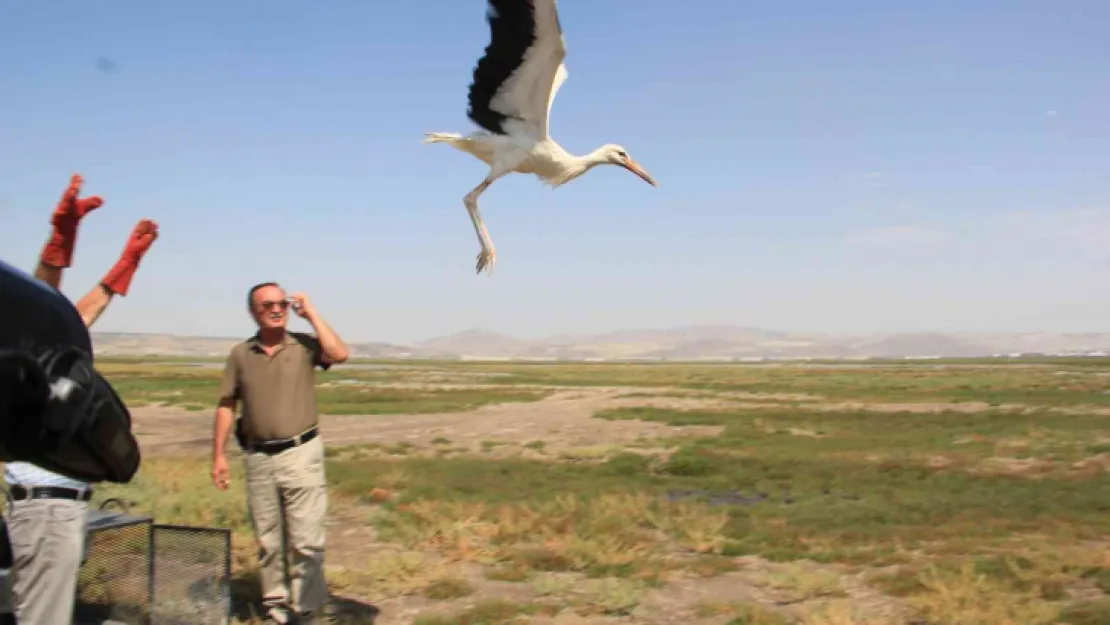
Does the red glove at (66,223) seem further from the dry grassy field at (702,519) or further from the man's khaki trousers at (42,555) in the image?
the dry grassy field at (702,519)

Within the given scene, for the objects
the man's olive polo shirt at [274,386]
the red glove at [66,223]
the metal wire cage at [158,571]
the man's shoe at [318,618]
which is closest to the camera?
the red glove at [66,223]

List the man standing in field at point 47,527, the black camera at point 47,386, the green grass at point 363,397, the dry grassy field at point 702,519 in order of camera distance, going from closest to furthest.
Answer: the black camera at point 47,386
the man standing in field at point 47,527
the dry grassy field at point 702,519
the green grass at point 363,397

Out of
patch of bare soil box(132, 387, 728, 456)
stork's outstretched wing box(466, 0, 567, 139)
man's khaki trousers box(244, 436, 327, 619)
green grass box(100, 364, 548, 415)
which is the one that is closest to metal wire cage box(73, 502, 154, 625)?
man's khaki trousers box(244, 436, 327, 619)

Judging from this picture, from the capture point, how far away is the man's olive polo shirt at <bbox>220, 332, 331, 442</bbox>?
6.16 meters

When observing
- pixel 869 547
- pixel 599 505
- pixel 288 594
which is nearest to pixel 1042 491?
pixel 869 547

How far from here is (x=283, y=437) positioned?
6.16m

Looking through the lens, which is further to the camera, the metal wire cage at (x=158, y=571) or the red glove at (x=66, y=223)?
the metal wire cage at (x=158, y=571)

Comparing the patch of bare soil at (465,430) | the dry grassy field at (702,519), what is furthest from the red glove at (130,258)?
the patch of bare soil at (465,430)

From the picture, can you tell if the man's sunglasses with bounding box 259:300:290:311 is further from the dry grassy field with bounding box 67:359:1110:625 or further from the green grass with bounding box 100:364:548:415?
the green grass with bounding box 100:364:548:415

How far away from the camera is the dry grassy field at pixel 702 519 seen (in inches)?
312

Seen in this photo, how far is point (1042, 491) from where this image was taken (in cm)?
1484

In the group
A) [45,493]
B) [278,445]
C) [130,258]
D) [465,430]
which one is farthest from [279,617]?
[465,430]

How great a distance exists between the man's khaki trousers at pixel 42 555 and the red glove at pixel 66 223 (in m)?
1.21

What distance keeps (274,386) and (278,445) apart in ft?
1.23
